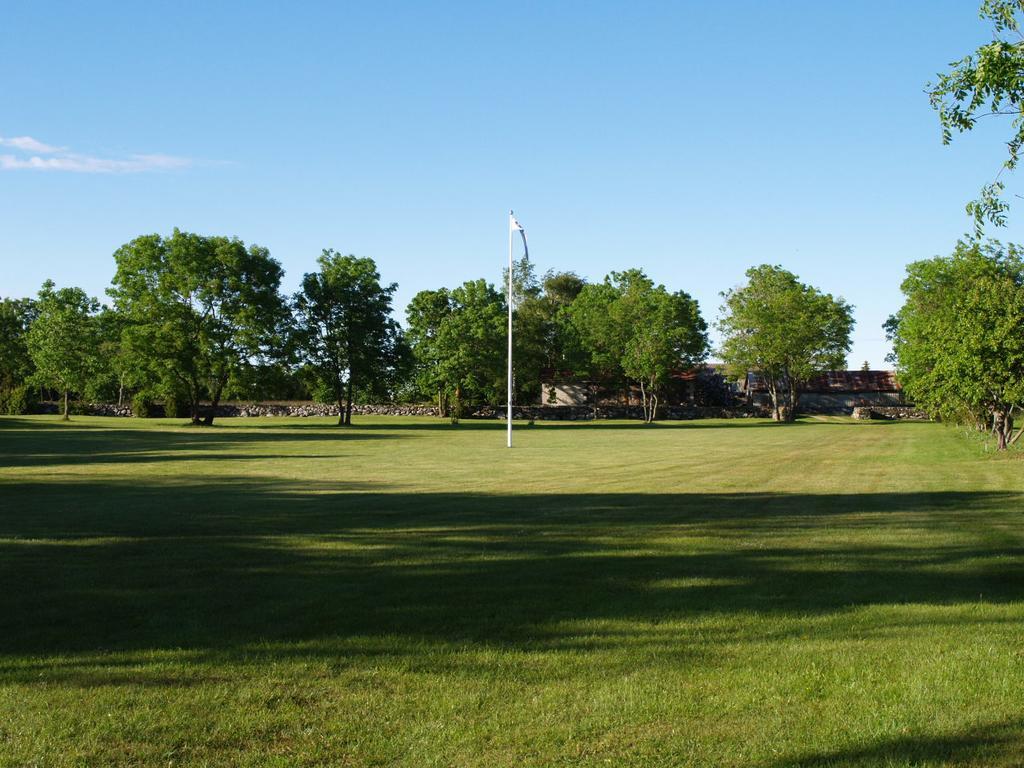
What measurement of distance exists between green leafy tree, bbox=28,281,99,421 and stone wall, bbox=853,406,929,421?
77.3m

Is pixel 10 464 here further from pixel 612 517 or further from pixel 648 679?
pixel 648 679

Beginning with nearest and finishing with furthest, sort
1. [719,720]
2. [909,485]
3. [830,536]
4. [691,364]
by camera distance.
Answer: [719,720] → [830,536] → [909,485] → [691,364]

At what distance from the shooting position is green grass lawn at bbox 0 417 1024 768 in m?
4.89

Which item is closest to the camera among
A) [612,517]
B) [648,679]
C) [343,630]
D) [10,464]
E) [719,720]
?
[719,720]

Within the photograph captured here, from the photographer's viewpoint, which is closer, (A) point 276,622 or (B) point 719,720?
(B) point 719,720

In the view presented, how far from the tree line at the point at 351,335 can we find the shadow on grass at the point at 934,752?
189 feet

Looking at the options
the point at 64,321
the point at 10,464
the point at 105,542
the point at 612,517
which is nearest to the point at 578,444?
the point at 10,464

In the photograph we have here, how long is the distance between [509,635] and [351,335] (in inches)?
2510

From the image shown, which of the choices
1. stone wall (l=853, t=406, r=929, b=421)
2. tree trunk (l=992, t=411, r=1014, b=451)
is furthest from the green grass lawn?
stone wall (l=853, t=406, r=929, b=421)

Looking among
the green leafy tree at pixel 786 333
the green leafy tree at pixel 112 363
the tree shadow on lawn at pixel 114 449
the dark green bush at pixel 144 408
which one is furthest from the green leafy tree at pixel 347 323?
the green leafy tree at pixel 786 333

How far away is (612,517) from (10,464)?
19.4 meters

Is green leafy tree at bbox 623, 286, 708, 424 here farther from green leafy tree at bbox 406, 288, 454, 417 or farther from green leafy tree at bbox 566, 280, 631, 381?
green leafy tree at bbox 406, 288, 454, 417

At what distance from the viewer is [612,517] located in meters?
14.0

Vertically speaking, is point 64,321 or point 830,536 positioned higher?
point 64,321
